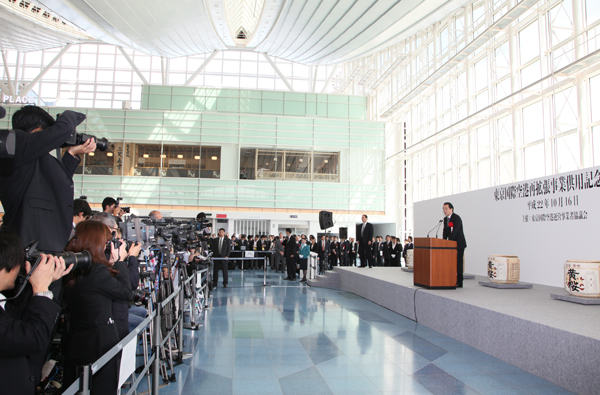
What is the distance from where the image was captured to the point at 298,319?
7.52 m

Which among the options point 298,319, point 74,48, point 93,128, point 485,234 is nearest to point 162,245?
point 298,319

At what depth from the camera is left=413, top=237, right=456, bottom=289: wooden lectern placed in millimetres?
7152

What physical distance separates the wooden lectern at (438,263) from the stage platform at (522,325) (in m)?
0.20

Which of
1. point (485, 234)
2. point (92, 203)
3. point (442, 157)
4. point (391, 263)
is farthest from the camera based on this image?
point (92, 203)

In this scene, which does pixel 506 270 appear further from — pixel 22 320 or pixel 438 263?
pixel 22 320

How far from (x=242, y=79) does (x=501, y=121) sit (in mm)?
23698

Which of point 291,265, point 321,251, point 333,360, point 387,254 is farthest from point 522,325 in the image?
point 387,254

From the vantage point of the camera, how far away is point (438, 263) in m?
7.17

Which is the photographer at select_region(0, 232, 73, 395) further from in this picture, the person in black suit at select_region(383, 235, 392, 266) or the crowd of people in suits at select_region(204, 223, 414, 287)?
the person in black suit at select_region(383, 235, 392, 266)

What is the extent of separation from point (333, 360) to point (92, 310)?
333cm

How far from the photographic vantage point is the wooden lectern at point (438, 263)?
715 centimetres

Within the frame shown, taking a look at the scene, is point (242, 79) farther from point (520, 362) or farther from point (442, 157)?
point (520, 362)

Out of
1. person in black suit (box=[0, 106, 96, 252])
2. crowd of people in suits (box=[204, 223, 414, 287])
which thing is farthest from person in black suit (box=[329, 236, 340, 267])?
person in black suit (box=[0, 106, 96, 252])

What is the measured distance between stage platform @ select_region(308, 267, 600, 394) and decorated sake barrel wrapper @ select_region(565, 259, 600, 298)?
0.29 m
